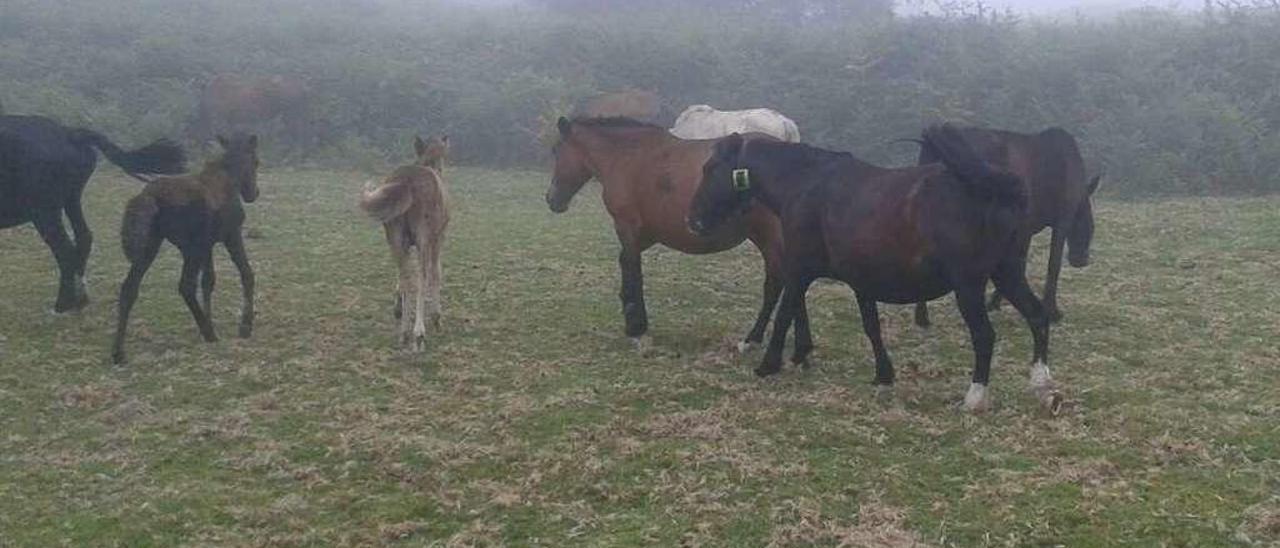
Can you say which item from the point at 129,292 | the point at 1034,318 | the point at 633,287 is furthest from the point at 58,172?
the point at 1034,318

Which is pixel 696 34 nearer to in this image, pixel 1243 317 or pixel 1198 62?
pixel 1198 62

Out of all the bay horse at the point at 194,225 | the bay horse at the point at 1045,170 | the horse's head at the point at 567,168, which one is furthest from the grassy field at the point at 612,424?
the horse's head at the point at 567,168

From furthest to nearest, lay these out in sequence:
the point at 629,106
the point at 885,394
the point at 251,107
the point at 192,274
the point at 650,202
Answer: the point at 251,107 < the point at 629,106 < the point at 650,202 < the point at 192,274 < the point at 885,394

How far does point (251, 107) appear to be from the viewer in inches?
778

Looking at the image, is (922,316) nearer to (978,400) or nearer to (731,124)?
(978,400)

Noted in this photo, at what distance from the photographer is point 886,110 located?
1989 cm

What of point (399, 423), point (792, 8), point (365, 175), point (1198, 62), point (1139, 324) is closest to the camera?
point (399, 423)

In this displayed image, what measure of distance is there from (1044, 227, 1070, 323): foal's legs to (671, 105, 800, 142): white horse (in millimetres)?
4436

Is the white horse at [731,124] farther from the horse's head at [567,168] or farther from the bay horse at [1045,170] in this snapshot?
the bay horse at [1045,170]

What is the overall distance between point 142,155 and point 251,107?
1196cm

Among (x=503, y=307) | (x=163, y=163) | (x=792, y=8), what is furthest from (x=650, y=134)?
(x=792, y=8)

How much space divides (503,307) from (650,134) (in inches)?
75.3

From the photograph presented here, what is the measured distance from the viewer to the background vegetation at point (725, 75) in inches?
703

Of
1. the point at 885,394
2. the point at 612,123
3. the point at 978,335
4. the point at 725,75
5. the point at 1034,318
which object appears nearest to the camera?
the point at 978,335
